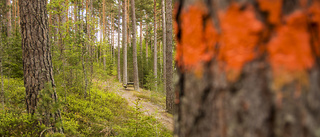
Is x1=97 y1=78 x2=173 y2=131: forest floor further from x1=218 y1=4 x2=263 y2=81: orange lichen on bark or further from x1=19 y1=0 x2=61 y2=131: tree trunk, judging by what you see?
x1=218 y1=4 x2=263 y2=81: orange lichen on bark

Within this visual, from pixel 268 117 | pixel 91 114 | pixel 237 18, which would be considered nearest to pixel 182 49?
pixel 237 18

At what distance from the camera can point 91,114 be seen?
19.7 ft

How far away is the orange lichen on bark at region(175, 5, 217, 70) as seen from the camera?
629 millimetres

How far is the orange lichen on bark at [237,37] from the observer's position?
54 centimetres

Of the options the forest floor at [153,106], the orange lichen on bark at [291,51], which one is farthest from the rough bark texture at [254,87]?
the forest floor at [153,106]

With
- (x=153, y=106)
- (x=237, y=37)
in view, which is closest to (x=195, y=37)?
(x=237, y=37)

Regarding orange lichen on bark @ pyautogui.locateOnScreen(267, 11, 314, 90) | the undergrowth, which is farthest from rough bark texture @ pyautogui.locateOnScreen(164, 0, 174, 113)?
orange lichen on bark @ pyautogui.locateOnScreen(267, 11, 314, 90)

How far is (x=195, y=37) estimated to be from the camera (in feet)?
2.21

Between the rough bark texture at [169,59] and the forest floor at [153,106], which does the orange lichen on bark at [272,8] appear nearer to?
the forest floor at [153,106]

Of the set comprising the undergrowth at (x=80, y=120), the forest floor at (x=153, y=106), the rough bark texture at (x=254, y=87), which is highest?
the rough bark texture at (x=254, y=87)

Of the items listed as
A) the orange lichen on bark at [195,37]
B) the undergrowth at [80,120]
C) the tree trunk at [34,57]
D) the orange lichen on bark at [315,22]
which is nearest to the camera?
the orange lichen on bark at [315,22]

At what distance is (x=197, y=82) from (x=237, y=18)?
0.84ft

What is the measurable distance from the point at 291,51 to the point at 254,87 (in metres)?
0.14

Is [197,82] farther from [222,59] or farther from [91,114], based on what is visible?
[91,114]
